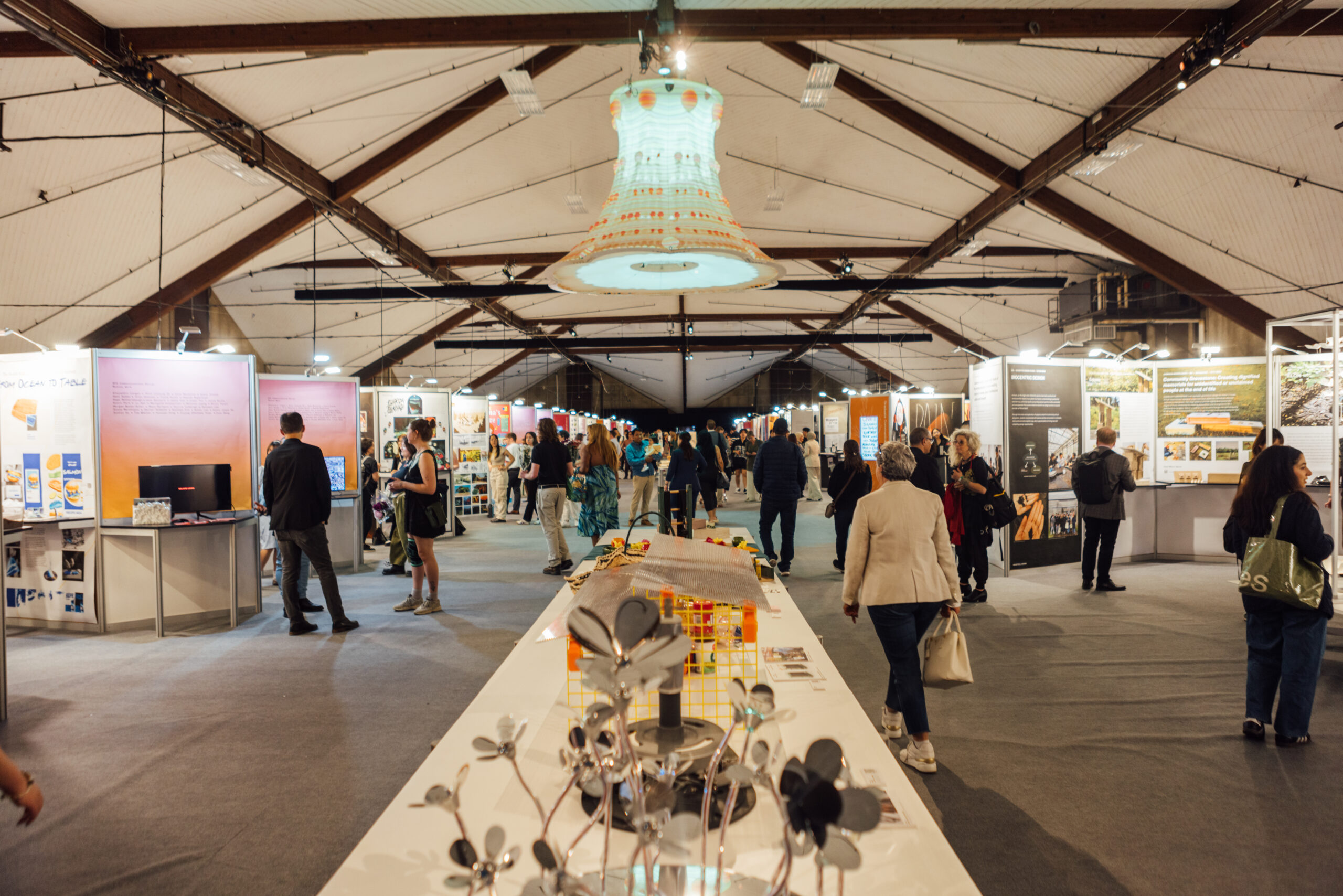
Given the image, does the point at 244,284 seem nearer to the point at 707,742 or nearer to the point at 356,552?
the point at 356,552

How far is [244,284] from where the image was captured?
12.8 meters

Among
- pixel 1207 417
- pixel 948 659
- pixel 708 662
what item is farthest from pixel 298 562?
pixel 1207 417

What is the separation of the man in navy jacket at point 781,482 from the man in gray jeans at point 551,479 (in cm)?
180

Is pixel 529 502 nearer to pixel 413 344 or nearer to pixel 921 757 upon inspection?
pixel 413 344

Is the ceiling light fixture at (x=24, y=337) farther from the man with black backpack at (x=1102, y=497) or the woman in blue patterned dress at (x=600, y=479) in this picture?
the man with black backpack at (x=1102, y=497)

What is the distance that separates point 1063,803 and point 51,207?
897 cm

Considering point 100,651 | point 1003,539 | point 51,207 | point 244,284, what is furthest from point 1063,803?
point 244,284

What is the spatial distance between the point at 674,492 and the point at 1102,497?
15.3 feet

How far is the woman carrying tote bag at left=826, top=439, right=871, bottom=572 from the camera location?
675 cm

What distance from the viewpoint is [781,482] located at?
707 cm

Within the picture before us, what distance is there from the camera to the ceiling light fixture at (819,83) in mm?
5266

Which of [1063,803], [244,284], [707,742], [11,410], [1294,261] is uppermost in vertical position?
[244,284]

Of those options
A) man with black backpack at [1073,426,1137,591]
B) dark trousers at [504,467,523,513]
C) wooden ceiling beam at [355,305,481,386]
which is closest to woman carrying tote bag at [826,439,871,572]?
man with black backpack at [1073,426,1137,591]

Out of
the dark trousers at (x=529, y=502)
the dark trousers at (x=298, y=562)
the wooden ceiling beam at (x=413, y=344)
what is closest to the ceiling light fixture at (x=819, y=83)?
the dark trousers at (x=298, y=562)
